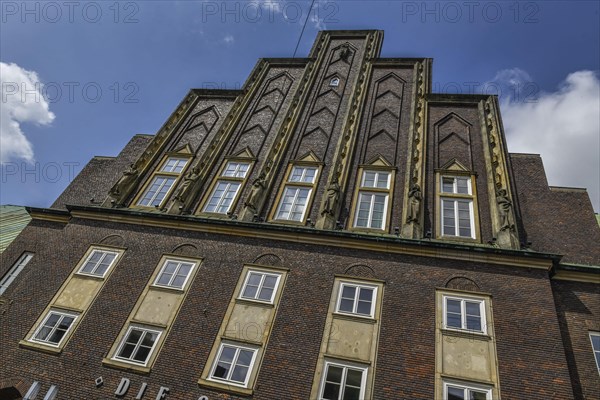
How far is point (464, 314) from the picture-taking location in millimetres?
9914

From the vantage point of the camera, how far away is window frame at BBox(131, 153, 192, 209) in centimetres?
1503

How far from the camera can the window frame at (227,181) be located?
46.6ft

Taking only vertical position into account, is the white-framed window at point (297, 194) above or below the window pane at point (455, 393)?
above

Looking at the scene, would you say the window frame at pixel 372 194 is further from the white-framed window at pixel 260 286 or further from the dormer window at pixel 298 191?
the white-framed window at pixel 260 286

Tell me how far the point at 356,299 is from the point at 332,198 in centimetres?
392

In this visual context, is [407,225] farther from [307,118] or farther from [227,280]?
[307,118]

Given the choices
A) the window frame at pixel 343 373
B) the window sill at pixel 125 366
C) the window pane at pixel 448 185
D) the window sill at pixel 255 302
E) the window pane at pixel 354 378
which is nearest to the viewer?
the window frame at pixel 343 373

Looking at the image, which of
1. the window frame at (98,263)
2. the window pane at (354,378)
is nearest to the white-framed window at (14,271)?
the window frame at (98,263)

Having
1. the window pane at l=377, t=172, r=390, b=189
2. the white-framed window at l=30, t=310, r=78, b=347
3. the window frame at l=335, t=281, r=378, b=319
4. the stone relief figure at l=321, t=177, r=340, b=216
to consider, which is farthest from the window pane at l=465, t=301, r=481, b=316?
the white-framed window at l=30, t=310, r=78, b=347

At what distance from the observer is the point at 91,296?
11867mm

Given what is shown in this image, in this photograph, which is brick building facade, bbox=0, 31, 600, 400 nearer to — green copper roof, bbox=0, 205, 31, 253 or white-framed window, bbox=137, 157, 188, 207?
white-framed window, bbox=137, 157, 188, 207

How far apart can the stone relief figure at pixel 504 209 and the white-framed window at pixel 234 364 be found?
8582mm

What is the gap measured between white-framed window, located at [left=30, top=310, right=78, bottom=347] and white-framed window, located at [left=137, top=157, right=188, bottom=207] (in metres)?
5.03

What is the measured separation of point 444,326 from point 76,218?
1407 cm
